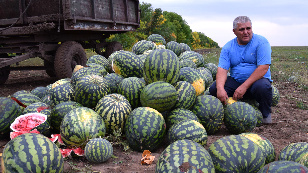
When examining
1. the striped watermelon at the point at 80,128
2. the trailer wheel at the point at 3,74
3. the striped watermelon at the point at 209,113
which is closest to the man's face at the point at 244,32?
the striped watermelon at the point at 209,113

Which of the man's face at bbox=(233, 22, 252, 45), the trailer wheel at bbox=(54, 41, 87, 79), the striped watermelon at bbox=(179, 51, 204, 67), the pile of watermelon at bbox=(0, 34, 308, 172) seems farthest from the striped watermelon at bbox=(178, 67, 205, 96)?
the trailer wheel at bbox=(54, 41, 87, 79)

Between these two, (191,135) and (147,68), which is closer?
(191,135)

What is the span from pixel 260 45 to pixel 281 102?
7.64 feet

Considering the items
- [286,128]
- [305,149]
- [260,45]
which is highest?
[260,45]

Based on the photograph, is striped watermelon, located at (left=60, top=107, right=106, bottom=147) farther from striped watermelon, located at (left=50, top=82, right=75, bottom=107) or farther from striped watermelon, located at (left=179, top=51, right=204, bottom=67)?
striped watermelon, located at (left=179, top=51, right=204, bottom=67)

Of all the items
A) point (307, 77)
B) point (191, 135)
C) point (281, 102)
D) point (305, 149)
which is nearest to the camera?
point (305, 149)

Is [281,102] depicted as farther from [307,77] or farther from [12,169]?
[12,169]

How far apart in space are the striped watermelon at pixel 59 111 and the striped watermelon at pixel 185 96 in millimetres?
1438

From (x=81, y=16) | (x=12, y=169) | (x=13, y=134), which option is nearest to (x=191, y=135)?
(x=12, y=169)

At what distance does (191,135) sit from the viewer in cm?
310

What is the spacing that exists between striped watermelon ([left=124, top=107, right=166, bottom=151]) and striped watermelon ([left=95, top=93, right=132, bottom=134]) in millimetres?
157

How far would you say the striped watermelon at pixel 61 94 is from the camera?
161 inches

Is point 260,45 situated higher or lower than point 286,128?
higher

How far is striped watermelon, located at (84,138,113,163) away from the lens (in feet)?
9.55
